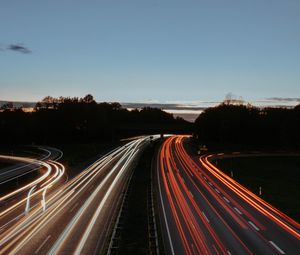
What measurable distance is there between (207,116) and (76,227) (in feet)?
491

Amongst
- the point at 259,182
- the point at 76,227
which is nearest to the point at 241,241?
the point at 76,227

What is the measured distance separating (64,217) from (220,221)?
14.0 meters

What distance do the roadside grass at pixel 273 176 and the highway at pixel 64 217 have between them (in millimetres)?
17998

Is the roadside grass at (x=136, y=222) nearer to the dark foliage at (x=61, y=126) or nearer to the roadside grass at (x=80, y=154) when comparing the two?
the roadside grass at (x=80, y=154)

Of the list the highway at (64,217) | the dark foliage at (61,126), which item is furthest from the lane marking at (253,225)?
the dark foliage at (61,126)

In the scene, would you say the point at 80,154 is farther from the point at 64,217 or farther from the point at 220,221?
the point at 220,221

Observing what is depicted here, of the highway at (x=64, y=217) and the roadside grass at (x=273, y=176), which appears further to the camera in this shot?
the roadside grass at (x=273, y=176)

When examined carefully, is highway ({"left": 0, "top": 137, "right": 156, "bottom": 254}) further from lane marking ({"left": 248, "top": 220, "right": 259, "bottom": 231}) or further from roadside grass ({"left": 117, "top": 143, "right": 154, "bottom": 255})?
lane marking ({"left": 248, "top": 220, "right": 259, "bottom": 231})

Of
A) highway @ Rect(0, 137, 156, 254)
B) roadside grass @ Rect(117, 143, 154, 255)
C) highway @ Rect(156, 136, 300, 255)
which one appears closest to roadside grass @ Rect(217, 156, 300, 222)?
highway @ Rect(156, 136, 300, 255)

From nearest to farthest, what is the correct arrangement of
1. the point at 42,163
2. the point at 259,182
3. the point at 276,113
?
the point at 259,182
the point at 42,163
the point at 276,113

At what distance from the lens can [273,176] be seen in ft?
241

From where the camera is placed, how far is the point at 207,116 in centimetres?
17875

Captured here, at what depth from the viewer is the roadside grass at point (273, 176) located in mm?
46019

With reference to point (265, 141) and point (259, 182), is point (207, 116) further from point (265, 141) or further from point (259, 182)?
point (259, 182)
